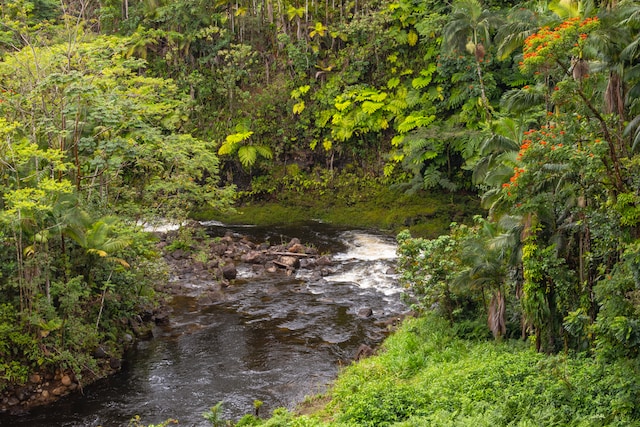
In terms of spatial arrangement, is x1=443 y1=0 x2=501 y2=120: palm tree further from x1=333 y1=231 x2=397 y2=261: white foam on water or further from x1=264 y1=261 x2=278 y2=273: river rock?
x1=264 y1=261 x2=278 y2=273: river rock

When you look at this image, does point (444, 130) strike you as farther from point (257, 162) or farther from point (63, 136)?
point (63, 136)

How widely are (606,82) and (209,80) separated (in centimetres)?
2736

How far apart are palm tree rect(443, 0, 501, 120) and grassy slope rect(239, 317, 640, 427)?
41.9 feet

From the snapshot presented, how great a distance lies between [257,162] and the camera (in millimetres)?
33062

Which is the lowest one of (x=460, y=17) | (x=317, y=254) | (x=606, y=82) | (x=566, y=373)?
(x=317, y=254)

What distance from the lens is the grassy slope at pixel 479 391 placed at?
27.4 ft

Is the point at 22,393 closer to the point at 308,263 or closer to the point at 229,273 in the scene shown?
the point at 229,273

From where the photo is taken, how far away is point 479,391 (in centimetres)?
976

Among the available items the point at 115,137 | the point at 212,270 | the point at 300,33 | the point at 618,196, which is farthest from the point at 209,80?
the point at 618,196

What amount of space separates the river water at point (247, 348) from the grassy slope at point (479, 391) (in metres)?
1.64

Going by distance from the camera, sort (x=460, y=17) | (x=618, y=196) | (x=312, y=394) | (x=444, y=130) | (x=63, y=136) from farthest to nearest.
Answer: (x=444, y=130), (x=460, y=17), (x=63, y=136), (x=312, y=394), (x=618, y=196)

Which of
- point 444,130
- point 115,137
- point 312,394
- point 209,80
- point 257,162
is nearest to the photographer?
point 312,394

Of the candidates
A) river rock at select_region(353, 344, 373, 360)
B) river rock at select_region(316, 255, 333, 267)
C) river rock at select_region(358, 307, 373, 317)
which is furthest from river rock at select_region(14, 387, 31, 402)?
river rock at select_region(316, 255, 333, 267)

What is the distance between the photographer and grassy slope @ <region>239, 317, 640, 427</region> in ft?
27.4
